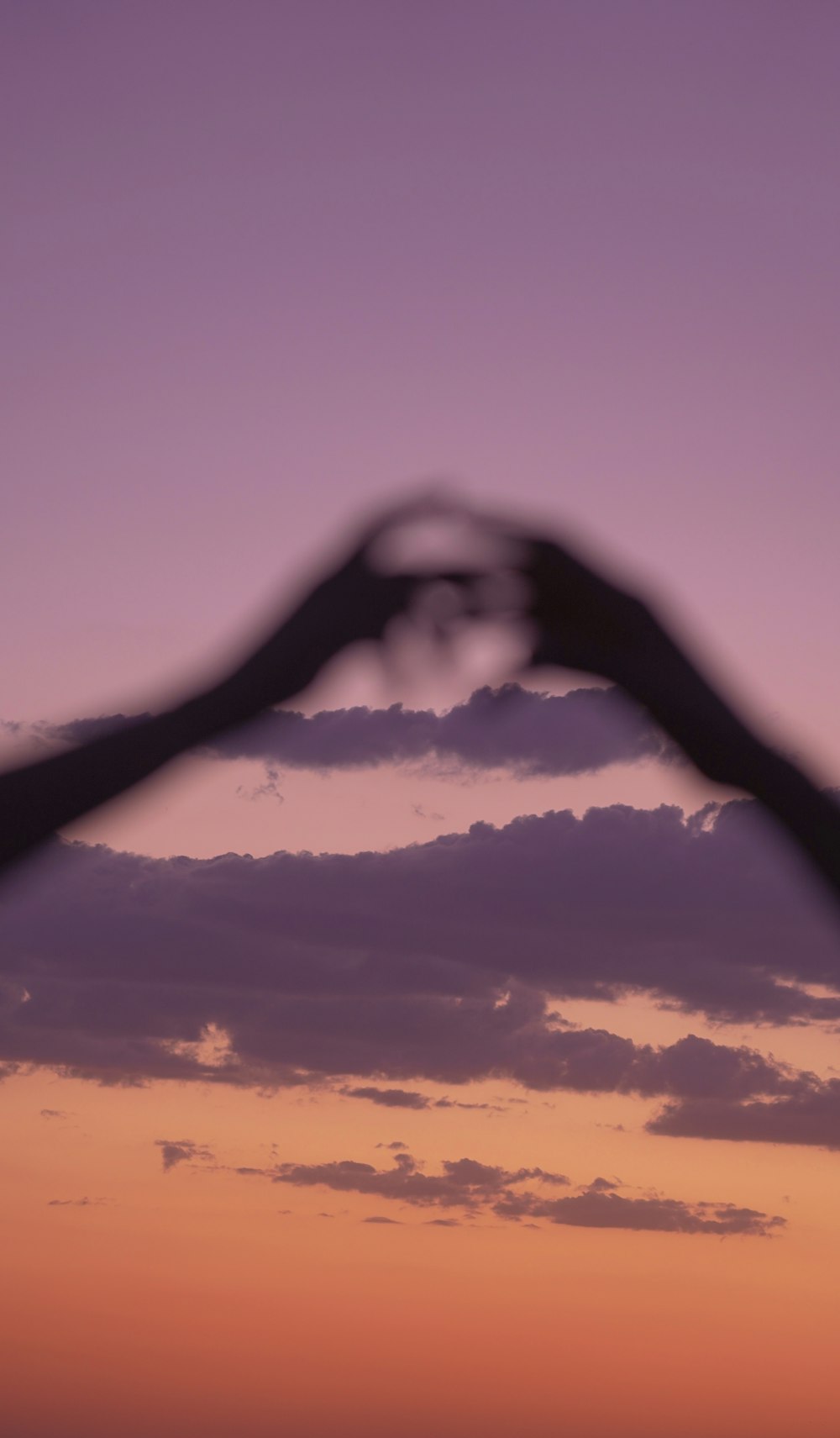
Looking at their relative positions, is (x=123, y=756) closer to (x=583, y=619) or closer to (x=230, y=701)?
(x=230, y=701)

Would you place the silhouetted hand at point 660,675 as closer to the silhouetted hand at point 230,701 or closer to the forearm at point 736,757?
the forearm at point 736,757

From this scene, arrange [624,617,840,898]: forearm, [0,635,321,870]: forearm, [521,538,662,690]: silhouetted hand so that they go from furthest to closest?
[521,538,662,690]: silhouetted hand < [624,617,840,898]: forearm < [0,635,321,870]: forearm

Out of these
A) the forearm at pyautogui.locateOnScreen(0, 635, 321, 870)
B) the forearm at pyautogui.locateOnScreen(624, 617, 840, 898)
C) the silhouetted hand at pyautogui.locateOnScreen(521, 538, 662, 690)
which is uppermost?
the silhouetted hand at pyautogui.locateOnScreen(521, 538, 662, 690)

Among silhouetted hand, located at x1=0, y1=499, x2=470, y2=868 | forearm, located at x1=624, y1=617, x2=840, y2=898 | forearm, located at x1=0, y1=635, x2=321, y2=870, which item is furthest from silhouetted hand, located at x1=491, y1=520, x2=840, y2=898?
forearm, located at x1=0, y1=635, x2=321, y2=870

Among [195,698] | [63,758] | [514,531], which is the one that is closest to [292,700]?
[195,698]

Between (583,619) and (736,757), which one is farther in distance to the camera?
(583,619)

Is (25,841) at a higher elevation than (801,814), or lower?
higher

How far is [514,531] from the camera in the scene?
10.2 ft

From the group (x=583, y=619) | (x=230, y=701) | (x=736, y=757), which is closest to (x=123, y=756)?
(x=230, y=701)

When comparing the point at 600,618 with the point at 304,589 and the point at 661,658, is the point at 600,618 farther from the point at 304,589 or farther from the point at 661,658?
A: the point at 304,589

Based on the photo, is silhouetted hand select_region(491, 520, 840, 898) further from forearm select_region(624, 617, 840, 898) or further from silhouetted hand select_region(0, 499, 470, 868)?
silhouetted hand select_region(0, 499, 470, 868)

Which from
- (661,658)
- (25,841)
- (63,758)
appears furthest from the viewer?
(661,658)

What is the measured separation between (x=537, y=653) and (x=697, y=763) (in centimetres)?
45

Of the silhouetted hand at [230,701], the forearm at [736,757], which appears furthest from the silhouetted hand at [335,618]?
the forearm at [736,757]
